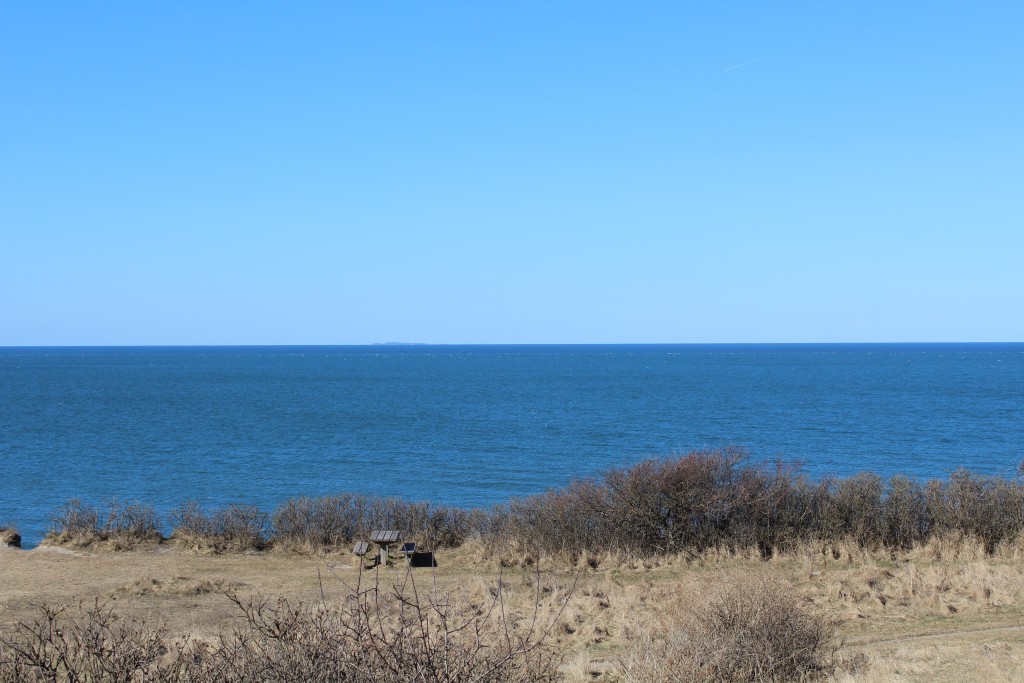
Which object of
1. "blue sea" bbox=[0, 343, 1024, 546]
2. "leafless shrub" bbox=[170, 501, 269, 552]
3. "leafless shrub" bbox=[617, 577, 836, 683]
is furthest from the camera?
"blue sea" bbox=[0, 343, 1024, 546]

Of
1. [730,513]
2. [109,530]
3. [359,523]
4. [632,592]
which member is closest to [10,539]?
[109,530]

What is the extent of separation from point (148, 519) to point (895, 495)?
1912 cm

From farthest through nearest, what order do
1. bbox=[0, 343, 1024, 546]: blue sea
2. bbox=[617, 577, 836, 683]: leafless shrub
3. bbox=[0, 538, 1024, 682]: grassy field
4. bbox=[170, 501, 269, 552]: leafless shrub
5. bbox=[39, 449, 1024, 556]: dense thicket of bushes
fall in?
bbox=[0, 343, 1024, 546]: blue sea, bbox=[170, 501, 269, 552]: leafless shrub, bbox=[39, 449, 1024, 556]: dense thicket of bushes, bbox=[0, 538, 1024, 682]: grassy field, bbox=[617, 577, 836, 683]: leafless shrub

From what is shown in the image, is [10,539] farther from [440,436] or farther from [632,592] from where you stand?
[440,436]

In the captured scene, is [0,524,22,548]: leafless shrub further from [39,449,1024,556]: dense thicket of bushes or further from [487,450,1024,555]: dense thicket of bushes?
[487,450,1024,555]: dense thicket of bushes

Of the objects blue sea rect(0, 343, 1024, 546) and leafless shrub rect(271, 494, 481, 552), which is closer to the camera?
leafless shrub rect(271, 494, 481, 552)

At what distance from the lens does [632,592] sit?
16891mm

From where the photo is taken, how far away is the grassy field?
11.4 meters

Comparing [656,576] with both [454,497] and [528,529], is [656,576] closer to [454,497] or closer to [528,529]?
[528,529]

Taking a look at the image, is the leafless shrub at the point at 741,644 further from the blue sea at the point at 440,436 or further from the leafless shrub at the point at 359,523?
the blue sea at the point at 440,436

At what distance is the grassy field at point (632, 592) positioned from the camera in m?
11.4

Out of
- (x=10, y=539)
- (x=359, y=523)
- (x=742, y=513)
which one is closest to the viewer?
(x=742, y=513)

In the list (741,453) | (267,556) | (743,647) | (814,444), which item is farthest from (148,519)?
(814,444)

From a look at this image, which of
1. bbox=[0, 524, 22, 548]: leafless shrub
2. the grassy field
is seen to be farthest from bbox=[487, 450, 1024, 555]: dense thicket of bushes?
bbox=[0, 524, 22, 548]: leafless shrub
